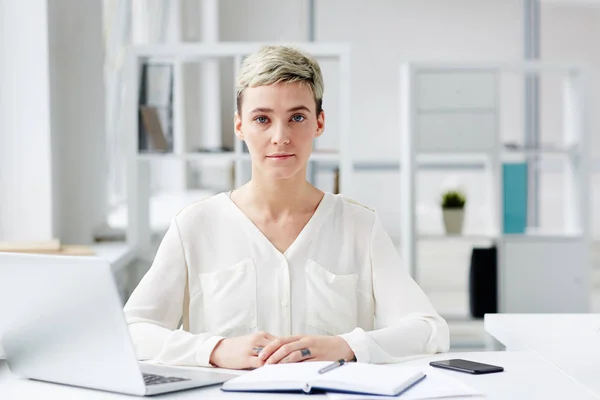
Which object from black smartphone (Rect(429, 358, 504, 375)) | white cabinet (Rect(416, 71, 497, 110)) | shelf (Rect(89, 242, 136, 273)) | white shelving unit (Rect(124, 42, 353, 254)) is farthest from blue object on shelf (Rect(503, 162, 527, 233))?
black smartphone (Rect(429, 358, 504, 375))

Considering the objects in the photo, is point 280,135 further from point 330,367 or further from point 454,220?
point 454,220

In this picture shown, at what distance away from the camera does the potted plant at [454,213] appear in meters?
5.26

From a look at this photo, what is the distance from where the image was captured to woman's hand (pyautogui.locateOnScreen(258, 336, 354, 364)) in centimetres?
166

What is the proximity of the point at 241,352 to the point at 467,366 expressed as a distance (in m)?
0.45

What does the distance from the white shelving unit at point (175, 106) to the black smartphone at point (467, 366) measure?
8.52ft

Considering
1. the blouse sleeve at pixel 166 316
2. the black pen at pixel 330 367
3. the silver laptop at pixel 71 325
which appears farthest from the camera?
the blouse sleeve at pixel 166 316

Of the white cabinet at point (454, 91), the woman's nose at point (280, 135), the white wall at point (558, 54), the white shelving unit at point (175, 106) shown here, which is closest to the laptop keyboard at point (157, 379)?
the woman's nose at point (280, 135)

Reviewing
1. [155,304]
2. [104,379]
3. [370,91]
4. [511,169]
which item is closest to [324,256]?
[155,304]

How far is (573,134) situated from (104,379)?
14.1ft

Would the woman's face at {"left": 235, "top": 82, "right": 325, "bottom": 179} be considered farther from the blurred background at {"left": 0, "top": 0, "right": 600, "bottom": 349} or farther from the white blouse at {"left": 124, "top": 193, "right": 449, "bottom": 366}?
the blurred background at {"left": 0, "top": 0, "right": 600, "bottom": 349}

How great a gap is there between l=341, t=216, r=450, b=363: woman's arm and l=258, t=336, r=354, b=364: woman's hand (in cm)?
3

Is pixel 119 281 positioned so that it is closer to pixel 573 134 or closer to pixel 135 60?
pixel 135 60

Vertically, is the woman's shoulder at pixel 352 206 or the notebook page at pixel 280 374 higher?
the woman's shoulder at pixel 352 206

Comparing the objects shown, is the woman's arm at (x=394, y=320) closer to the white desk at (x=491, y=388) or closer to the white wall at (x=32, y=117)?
the white desk at (x=491, y=388)
